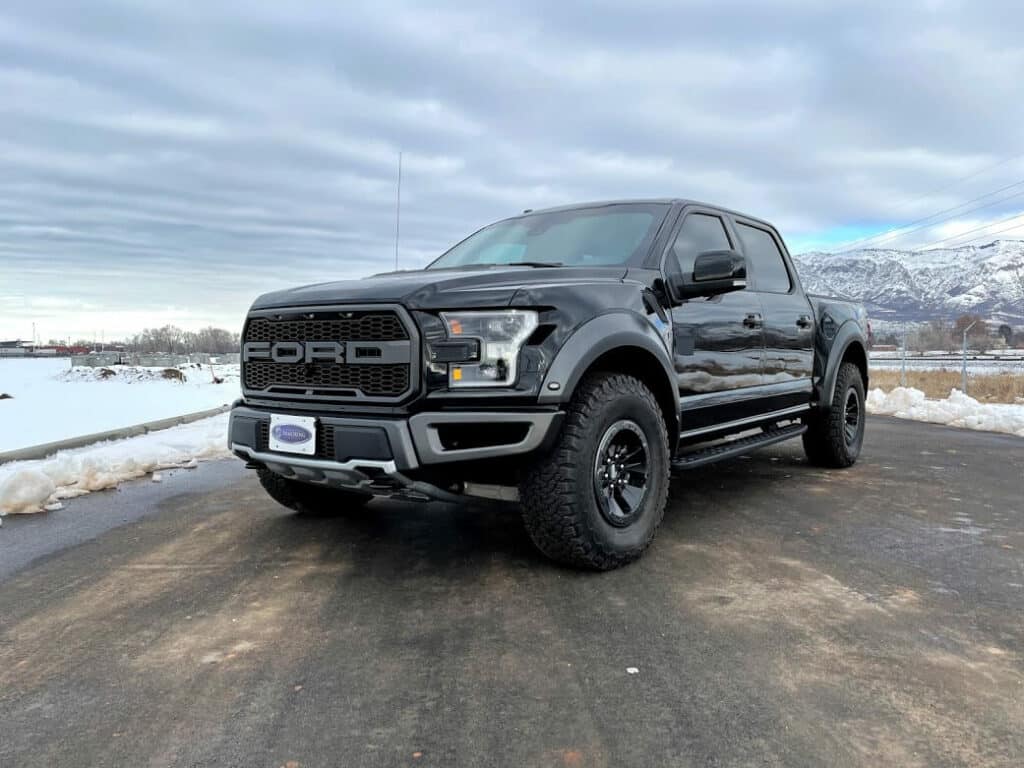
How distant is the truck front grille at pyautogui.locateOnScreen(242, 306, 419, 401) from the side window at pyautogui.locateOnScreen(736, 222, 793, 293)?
2924 mm

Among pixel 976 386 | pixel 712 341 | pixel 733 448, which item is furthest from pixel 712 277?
pixel 976 386

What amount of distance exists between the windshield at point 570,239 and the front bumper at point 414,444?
3.91 feet

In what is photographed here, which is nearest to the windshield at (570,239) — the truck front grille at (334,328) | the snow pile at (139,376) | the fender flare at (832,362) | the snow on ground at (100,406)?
the truck front grille at (334,328)

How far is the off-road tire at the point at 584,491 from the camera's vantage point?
3.12 meters

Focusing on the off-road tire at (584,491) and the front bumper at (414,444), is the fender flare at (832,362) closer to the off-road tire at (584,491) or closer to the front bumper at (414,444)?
the off-road tire at (584,491)

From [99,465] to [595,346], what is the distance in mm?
4480

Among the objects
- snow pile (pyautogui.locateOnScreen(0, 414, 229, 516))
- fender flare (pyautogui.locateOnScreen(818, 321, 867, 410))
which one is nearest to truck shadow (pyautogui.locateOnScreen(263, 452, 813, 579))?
fender flare (pyautogui.locateOnScreen(818, 321, 867, 410))

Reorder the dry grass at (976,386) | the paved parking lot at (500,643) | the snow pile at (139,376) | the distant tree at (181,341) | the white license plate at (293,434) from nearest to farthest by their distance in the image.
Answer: the paved parking lot at (500,643)
the white license plate at (293,434)
the dry grass at (976,386)
the snow pile at (139,376)
the distant tree at (181,341)

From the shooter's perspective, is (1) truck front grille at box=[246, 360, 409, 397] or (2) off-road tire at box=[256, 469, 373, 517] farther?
(2) off-road tire at box=[256, 469, 373, 517]

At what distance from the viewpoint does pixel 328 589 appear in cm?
319

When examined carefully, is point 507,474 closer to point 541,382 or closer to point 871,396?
point 541,382

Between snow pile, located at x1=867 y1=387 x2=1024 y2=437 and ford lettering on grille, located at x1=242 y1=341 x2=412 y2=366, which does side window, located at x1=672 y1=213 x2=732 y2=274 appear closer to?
ford lettering on grille, located at x1=242 y1=341 x2=412 y2=366

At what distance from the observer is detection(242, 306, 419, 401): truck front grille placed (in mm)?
3082

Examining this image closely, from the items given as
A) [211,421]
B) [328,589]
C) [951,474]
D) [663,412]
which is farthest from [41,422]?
[951,474]
